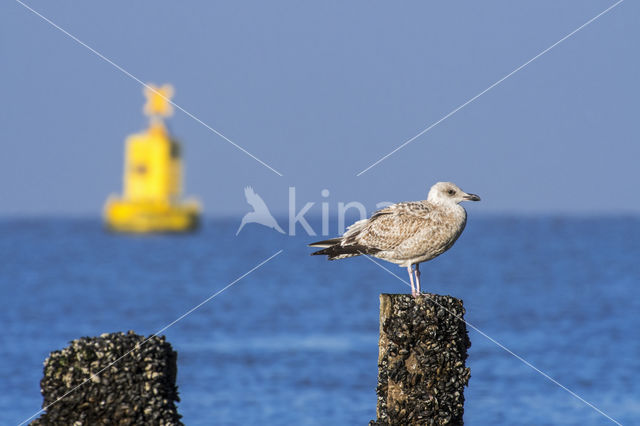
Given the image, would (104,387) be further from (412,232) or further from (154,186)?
(154,186)

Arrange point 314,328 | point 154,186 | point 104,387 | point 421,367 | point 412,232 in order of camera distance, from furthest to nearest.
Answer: point 154,186 → point 314,328 → point 412,232 → point 421,367 → point 104,387

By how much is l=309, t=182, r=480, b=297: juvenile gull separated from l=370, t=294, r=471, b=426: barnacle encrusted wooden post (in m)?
0.38

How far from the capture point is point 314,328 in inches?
1385

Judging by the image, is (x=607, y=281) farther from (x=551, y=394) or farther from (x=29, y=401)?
(x=29, y=401)

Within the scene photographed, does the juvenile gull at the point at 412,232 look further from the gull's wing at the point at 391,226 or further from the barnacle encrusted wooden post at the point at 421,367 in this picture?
the barnacle encrusted wooden post at the point at 421,367

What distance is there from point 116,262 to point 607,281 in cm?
3736

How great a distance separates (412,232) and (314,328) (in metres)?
25.8

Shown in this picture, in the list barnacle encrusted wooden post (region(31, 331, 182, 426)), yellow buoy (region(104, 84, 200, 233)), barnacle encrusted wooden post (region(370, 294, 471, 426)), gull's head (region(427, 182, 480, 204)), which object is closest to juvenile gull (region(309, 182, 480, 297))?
gull's head (region(427, 182, 480, 204))

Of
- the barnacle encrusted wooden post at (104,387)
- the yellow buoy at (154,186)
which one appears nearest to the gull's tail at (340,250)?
the barnacle encrusted wooden post at (104,387)

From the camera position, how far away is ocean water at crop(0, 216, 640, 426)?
2116cm

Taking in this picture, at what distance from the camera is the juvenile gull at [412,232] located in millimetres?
9578

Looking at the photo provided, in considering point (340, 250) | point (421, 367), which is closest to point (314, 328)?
point (340, 250)

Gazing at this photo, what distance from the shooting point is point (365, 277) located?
64688 mm

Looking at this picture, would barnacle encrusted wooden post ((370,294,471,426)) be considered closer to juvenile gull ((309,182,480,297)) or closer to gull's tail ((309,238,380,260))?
juvenile gull ((309,182,480,297))
